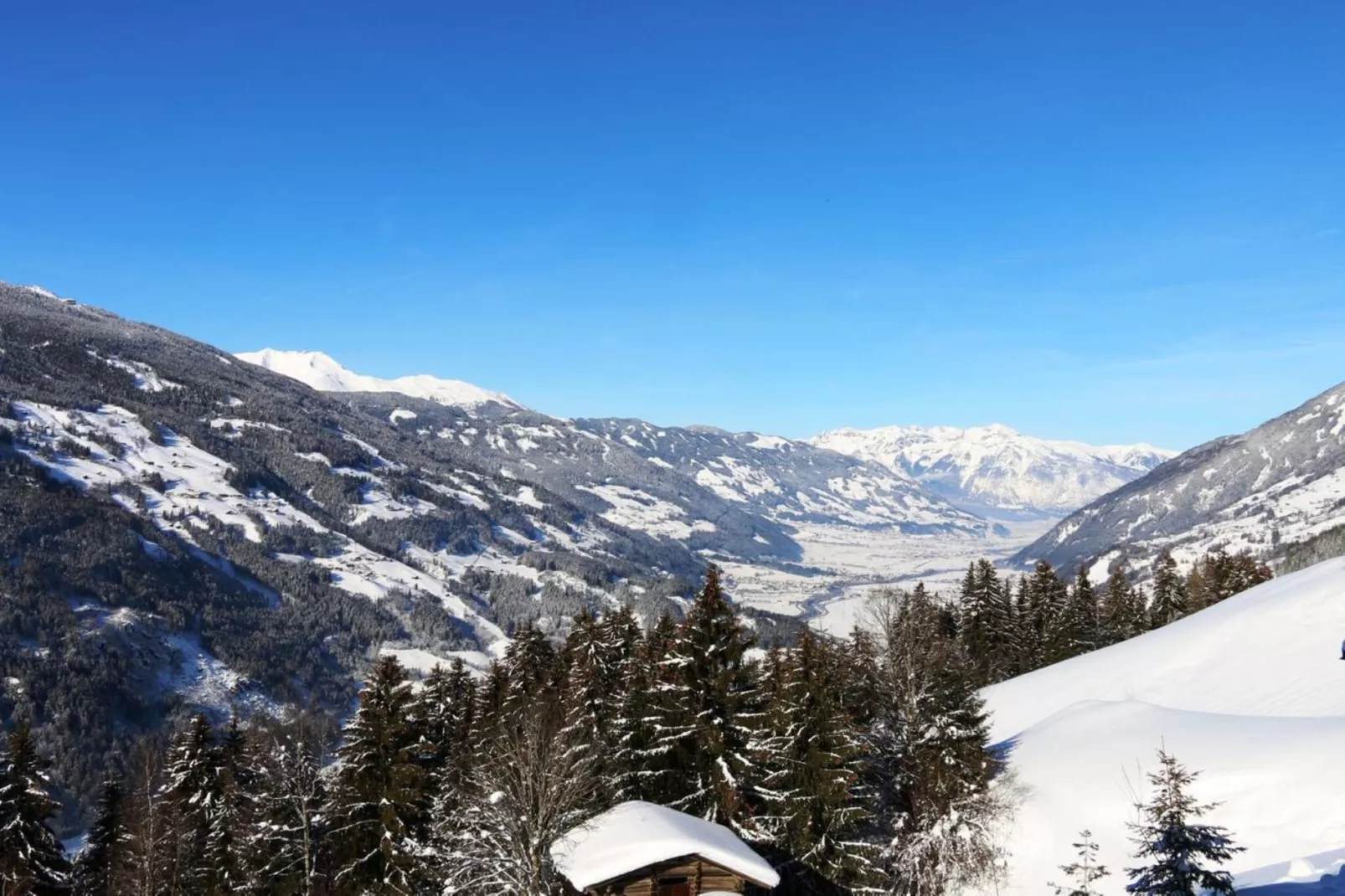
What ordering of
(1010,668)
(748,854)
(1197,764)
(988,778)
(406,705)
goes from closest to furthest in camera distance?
(748,854) → (1197,764) → (406,705) → (988,778) → (1010,668)

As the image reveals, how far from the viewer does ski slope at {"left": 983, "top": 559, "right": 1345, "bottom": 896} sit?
1051 inches

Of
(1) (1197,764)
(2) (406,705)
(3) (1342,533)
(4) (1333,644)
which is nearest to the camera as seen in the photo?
(1) (1197,764)

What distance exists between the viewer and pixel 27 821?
34750mm

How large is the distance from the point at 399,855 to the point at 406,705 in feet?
18.5

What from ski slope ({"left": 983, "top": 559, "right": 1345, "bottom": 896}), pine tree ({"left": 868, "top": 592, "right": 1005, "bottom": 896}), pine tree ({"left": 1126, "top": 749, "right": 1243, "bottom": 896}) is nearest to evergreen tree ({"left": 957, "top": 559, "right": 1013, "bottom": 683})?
ski slope ({"left": 983, "top": 559, "right": 1345, "bottom": 896})

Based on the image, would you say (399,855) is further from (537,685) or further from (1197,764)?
(1197,764)

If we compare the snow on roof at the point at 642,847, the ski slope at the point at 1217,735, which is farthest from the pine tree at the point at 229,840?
the ski slope at the point at 1217,735

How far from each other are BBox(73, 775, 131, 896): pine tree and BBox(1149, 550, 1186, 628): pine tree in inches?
3501

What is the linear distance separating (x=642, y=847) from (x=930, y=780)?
53.0 ft

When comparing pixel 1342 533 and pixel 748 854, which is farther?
pixel 1342 533

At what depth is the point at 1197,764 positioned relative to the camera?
3119 centimetres

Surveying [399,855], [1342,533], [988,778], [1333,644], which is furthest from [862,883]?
[1342,533]

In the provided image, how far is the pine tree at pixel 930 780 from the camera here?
33.6 meters

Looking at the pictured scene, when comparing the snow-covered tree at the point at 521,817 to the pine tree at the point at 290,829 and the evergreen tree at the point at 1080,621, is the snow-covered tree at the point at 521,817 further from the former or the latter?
the evergreen tree at the point at 1080,621
